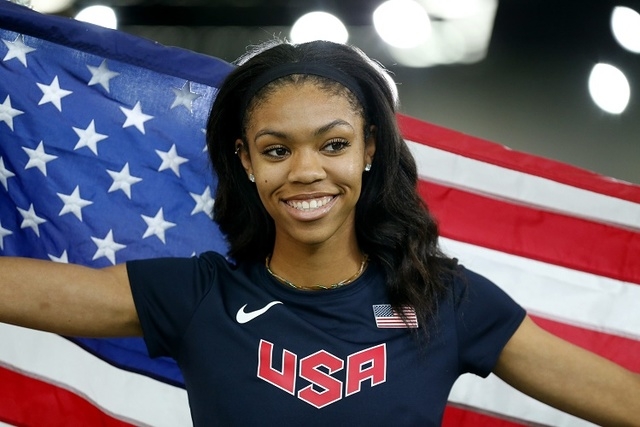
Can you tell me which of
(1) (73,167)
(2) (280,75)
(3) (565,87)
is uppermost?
(3) (565,87)

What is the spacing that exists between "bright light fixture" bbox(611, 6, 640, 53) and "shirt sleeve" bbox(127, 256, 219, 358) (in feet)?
11.5

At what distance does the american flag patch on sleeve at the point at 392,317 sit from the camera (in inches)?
68.1

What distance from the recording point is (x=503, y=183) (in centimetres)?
251

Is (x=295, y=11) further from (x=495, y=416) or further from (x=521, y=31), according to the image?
(x=495, y=416)

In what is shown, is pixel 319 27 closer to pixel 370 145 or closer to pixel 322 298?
pixel 370 145

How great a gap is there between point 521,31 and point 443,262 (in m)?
3.40

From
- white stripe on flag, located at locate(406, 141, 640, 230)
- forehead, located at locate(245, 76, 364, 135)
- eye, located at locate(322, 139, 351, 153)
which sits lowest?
white stripe on flag, located at locate(406, 141, 640, 230)

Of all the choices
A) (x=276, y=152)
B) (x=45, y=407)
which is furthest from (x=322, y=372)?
(x=45, y=407)

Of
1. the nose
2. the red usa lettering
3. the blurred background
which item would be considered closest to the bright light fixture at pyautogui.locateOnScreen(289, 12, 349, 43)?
the blurred background

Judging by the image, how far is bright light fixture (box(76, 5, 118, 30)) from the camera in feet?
16.5

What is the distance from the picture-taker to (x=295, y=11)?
5.08 meters

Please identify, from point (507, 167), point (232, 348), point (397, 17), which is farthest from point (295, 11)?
point (232, 348)

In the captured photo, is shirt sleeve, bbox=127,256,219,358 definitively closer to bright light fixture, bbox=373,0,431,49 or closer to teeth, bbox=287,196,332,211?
teeth, bbox=287,196,332,211

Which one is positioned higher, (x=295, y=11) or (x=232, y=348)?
(x=295, y=11)
